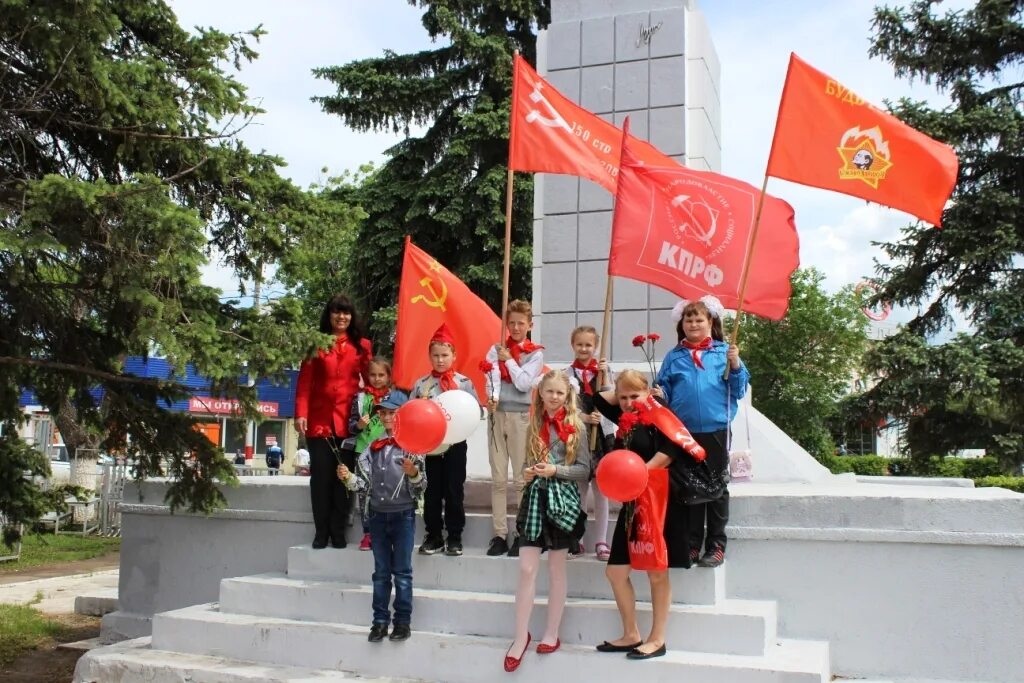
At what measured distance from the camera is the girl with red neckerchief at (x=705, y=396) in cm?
491

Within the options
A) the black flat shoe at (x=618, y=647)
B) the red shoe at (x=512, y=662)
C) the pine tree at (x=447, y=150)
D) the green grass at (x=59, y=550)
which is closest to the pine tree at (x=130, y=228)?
the red shoe at (x=512, y=662)

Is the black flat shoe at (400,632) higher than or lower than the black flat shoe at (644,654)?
lower

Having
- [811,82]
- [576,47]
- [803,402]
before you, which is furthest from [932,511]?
[803,402]

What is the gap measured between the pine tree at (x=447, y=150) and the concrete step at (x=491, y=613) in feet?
31.9

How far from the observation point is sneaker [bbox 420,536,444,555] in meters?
5.47

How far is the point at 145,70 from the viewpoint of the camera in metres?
4.97

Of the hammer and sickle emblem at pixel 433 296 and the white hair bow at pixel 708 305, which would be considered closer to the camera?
the white hair bow at pixel 708 305

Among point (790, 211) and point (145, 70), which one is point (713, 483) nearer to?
point (790, 211)

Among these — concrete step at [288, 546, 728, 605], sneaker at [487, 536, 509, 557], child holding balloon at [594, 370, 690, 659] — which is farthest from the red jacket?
child holding balloon at [594, 370, 690, 659]

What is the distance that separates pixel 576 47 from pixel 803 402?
21.8 m

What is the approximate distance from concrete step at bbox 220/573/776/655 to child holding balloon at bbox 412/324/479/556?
330mm

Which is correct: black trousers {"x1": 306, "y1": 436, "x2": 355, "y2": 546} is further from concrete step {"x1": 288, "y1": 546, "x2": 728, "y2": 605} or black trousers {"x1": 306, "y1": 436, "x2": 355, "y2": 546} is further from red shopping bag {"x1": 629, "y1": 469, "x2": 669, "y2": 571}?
red shopping bag {"x1": 629, "y1": 469, "x2": 669, "y2": 571}

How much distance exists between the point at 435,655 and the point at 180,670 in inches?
56.7

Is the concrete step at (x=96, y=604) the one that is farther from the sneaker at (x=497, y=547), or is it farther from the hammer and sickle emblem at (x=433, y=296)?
the sneaker at (x=497, y=547)
